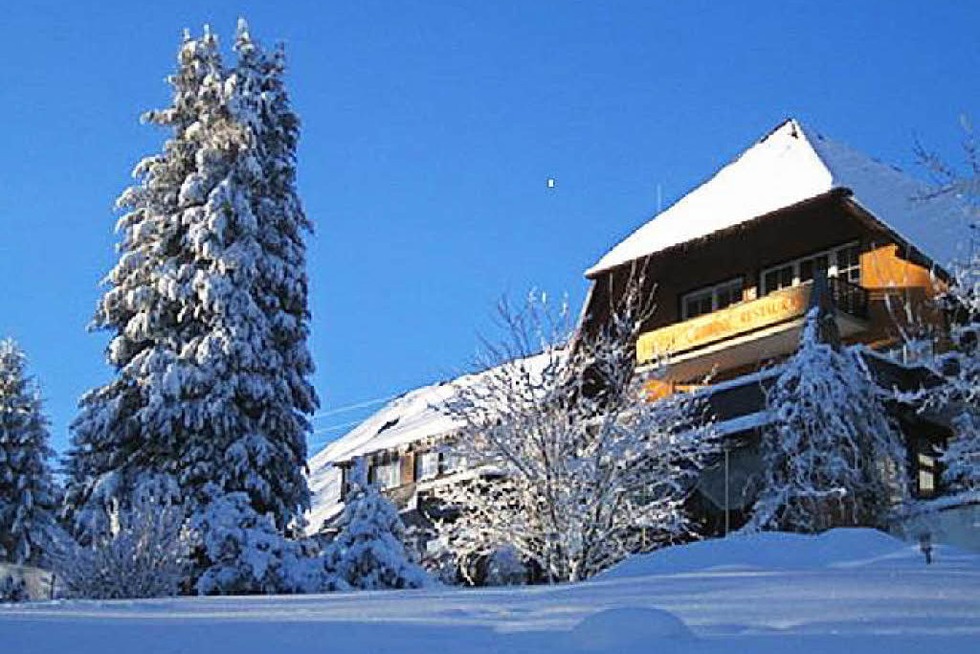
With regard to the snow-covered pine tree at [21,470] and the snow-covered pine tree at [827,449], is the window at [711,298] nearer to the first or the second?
the snow-covered pine tree at [827,449]

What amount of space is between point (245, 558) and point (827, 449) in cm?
975

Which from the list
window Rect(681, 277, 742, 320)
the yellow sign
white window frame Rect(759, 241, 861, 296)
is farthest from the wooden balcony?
window Rect(681, 277, 742, 320)

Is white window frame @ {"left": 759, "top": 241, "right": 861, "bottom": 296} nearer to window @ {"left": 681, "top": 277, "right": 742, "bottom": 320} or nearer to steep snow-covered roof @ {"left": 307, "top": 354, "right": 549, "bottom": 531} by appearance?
window @ {"left": 681, "top": 277, "right": 742, "bottom": 320}

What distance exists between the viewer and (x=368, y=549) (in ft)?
72.5

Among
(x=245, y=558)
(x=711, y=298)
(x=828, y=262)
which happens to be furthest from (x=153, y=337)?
(x=828, y=262)

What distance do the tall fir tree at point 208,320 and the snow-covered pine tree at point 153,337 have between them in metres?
0.03

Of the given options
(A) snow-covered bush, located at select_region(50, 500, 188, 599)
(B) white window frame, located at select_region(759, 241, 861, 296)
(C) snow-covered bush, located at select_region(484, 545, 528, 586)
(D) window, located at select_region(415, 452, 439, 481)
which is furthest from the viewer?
(D) window, located at select_region(415, 452, 439, 481)

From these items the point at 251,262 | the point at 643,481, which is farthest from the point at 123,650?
the point at 251,262

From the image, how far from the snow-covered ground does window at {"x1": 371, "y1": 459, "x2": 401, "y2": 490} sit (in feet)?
95.4

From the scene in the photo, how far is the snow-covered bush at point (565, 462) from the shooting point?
63.6ft

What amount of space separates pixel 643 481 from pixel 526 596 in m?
11.6

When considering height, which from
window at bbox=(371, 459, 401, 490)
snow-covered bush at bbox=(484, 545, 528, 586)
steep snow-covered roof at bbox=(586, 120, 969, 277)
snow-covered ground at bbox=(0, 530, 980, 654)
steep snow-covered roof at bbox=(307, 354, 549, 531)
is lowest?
snow-covered ground at bbox=(0, 530, 980, 654)

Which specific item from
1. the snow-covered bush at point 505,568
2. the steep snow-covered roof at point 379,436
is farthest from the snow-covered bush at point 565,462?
the steep snow-covered roof at point 379,436

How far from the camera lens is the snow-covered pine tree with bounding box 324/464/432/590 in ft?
71.6
